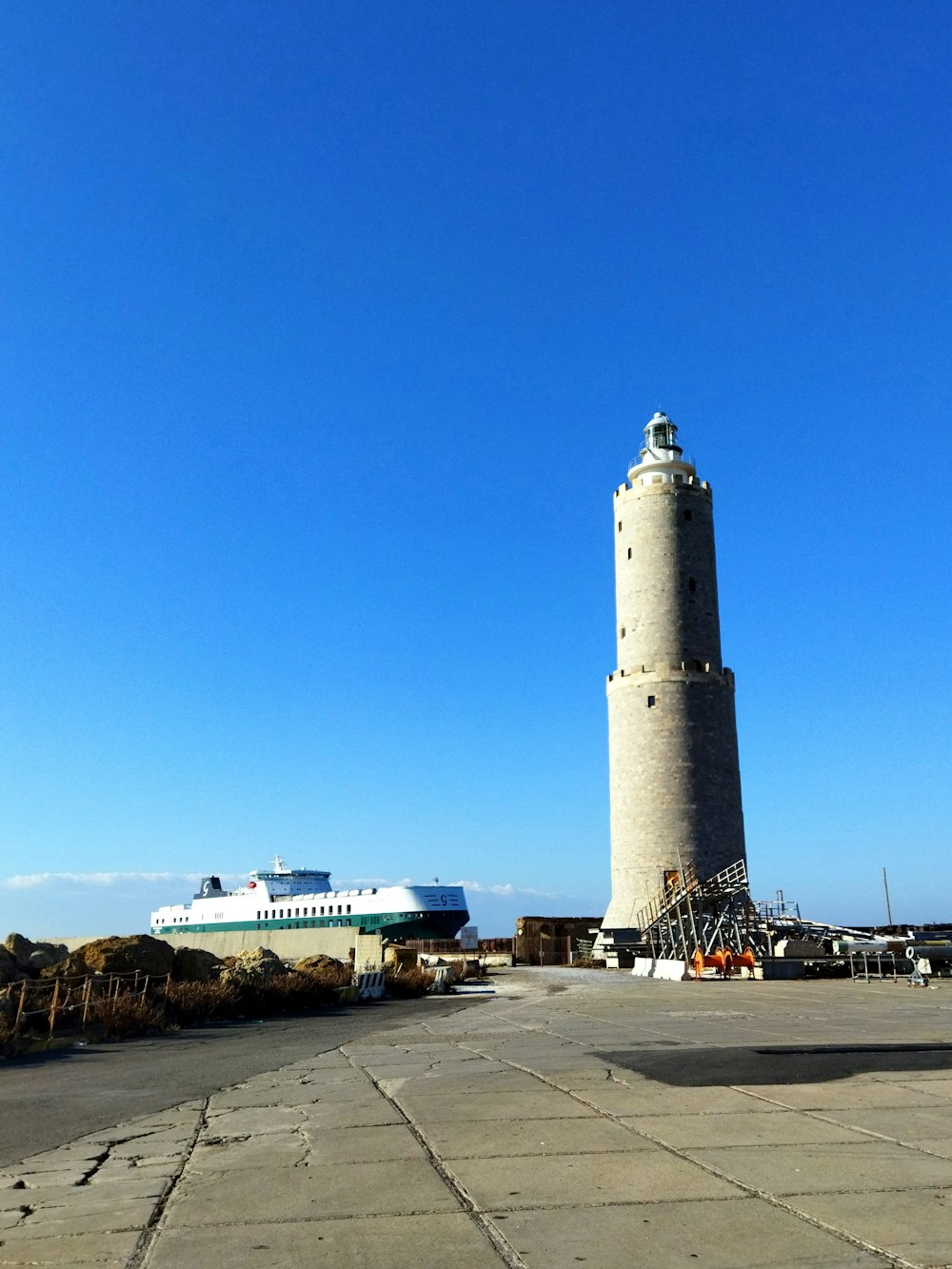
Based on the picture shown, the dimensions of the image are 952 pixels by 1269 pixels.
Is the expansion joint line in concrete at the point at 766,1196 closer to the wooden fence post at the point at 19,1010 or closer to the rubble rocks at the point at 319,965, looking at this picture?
the wooden fence post at the point at 19,1010

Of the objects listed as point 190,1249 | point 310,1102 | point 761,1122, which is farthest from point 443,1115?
point 190,1249

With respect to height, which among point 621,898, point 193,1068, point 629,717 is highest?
point 629,717

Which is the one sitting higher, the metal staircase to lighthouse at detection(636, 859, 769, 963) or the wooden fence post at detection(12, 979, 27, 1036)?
the metal staircase to lighthouse at detection(636, 859, 769, 963)

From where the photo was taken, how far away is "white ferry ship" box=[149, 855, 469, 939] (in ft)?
228

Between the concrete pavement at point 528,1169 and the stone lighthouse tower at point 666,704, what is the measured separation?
32125 millimetres

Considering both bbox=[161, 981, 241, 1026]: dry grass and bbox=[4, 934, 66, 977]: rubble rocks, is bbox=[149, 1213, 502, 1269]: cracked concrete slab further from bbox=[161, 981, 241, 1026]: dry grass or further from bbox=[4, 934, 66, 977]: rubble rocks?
bbox=[4, 934, 66, 977]: rubble rocks

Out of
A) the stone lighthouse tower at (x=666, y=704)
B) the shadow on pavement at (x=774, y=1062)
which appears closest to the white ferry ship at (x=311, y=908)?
the stone lighthouse tower at (x=666, y=704)

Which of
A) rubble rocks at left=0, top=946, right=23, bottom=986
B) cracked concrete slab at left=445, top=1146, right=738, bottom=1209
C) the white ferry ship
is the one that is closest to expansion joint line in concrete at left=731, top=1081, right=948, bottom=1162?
cracked concrete slab at left=445, top=1146, right=738, bottom=1209

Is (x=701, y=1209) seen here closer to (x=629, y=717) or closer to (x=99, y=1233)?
(x=99, y=1233)

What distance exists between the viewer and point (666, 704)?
4409cm

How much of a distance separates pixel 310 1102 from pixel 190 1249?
4.35 metres

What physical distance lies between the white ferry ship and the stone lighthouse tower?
27.4 m

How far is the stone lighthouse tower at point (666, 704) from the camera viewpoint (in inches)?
1702

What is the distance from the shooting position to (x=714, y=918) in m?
37.4
